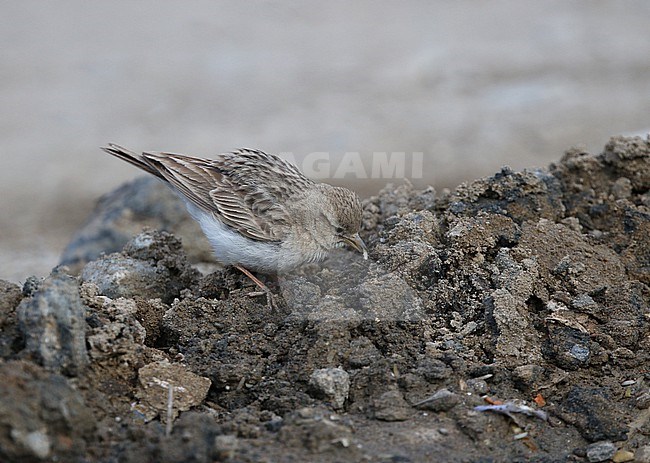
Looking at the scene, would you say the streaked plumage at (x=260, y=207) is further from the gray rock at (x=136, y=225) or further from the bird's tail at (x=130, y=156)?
Result: the gray rock at (x=136, y=225)

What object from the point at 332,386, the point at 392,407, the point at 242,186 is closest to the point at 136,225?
the point at 242,186

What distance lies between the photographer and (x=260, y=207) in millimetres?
6566

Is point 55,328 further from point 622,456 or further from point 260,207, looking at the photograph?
point 622,456

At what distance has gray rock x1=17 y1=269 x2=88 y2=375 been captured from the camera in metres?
4.21

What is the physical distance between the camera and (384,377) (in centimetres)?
474

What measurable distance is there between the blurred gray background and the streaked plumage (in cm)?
397

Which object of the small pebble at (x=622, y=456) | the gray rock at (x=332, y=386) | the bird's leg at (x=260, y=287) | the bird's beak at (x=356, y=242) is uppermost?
the bird's beak at (x=356, y=242)

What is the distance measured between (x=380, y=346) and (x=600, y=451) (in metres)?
1.39

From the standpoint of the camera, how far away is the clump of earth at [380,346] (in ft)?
13.5

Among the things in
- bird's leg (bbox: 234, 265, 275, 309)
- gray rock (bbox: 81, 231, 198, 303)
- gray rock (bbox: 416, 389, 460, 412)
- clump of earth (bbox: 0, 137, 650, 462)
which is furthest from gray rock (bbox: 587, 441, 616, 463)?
gray rock (bbox: 81, 231, 198, 303)

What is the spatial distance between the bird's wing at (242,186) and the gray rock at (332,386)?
1927mm

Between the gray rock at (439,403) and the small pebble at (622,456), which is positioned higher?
the gray rock at (439,403)

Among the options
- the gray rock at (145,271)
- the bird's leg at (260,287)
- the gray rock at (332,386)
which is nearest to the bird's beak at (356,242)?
the bird's leg at (260,287)

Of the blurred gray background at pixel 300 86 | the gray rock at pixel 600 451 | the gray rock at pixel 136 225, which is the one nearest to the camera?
the gray rock at pixel 600 451
